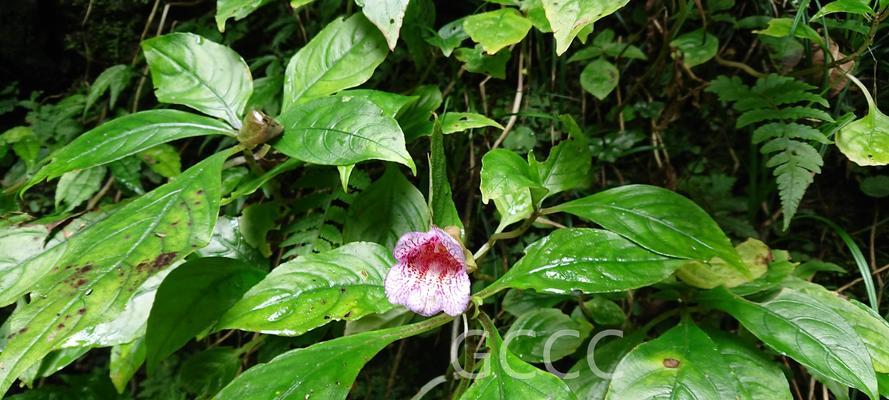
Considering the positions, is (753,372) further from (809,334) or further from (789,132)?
(789,132)

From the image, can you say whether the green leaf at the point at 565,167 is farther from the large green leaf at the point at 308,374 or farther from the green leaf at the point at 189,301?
the green leaf at the point at 189,301

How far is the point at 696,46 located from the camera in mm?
1490

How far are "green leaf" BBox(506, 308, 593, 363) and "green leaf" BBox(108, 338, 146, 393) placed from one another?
795mm

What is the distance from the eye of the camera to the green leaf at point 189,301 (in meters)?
1.06

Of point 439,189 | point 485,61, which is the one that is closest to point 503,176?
point 439,189

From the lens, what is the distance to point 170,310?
107 cm

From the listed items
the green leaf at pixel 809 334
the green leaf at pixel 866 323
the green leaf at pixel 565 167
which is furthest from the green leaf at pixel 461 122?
the green leaf at pixel 866 323

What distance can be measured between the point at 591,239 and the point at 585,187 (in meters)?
0.49

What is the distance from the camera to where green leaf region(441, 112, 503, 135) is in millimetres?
1237

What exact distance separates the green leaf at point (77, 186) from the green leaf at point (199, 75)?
0.45 m

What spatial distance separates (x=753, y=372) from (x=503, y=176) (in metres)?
0.55

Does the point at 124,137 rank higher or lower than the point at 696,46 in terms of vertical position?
higher

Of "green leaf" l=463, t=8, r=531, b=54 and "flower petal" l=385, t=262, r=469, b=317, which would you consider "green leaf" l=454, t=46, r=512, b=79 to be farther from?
"flower petal" l=385, t=262, r=469, b=317

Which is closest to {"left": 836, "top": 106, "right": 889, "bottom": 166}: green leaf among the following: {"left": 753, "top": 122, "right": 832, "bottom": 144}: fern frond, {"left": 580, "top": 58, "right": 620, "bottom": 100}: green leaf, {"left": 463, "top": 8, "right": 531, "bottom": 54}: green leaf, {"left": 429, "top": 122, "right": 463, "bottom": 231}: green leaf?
{"left": 753, "top": 122, "right": 832, "bottom": 144}: fern frond
